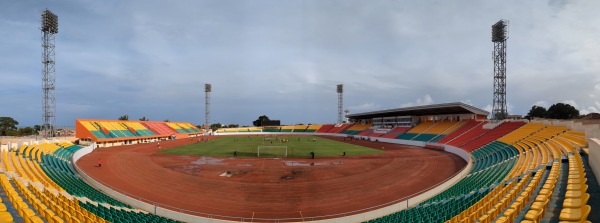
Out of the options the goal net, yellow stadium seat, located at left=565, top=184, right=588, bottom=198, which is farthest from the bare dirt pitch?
yellow stadium seat, located at left=565, top=184, right=588, bottom=198

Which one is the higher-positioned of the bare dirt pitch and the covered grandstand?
the covered grandstand

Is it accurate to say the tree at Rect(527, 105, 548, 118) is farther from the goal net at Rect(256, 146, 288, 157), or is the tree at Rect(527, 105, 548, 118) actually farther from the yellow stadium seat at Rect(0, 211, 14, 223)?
the yellow stadium seat at Rect(0, 211, 14, 223)

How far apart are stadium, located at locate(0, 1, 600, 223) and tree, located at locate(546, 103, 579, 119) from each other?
179 feet

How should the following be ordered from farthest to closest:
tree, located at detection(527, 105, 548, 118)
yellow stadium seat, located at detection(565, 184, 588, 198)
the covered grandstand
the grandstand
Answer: tree, located at detection(527, 105, 548, 118) → the grandstand → the covered grandstand → yellow stadium seat, located at detection(565, 184, 588, 198)

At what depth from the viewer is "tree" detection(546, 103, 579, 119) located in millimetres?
85062

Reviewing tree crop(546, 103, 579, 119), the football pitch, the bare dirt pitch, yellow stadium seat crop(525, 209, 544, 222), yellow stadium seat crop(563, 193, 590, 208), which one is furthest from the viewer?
tree crop(546, 103, 579, 119)

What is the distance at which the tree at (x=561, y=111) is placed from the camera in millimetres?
85062

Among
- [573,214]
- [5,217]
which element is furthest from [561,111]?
[5,217]

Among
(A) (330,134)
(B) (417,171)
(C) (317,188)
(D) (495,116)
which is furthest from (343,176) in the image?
(A) (330,134)

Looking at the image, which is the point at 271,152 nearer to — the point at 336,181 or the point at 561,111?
the point at 336,181

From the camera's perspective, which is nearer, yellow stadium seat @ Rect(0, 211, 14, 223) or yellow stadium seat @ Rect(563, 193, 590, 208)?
yellow stadium seat @ Rect(563, 193, 590, 208)

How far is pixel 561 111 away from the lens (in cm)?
8681

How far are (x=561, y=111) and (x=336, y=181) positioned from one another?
96493mm

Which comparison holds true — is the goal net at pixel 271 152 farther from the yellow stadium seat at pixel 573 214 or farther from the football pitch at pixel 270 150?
the yellow stadium seat at pixel 573 214
